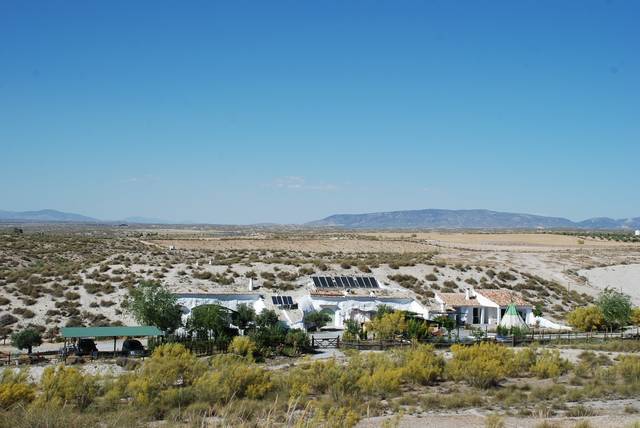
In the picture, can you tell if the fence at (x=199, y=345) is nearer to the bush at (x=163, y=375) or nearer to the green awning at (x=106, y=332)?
the green awning at (x=106, y=332)

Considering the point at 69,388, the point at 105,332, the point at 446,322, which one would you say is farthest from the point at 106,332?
the point at 446,322

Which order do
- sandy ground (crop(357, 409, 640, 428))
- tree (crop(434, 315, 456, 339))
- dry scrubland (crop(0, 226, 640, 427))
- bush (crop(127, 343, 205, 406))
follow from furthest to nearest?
tree (crop(434, 315, 456, 339)) < bush (crop(127, 343, 205, 406)) < dry scrubland (crop(0, 226, 640, 427)) < sandy ground (crop(357, 409, 640, 428))

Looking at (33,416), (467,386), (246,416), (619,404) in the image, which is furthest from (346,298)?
(33,416)

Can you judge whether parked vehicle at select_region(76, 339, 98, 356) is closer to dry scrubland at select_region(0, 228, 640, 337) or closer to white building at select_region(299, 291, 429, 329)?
dry scrubland at select_region(0, 228, 640, 337)

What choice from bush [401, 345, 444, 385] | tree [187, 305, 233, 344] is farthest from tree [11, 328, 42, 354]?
bush [401, 345, 444, 385]

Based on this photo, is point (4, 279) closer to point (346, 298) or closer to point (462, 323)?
point (346, 298)

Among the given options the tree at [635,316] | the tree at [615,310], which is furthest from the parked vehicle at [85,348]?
the tree at [635,316]
